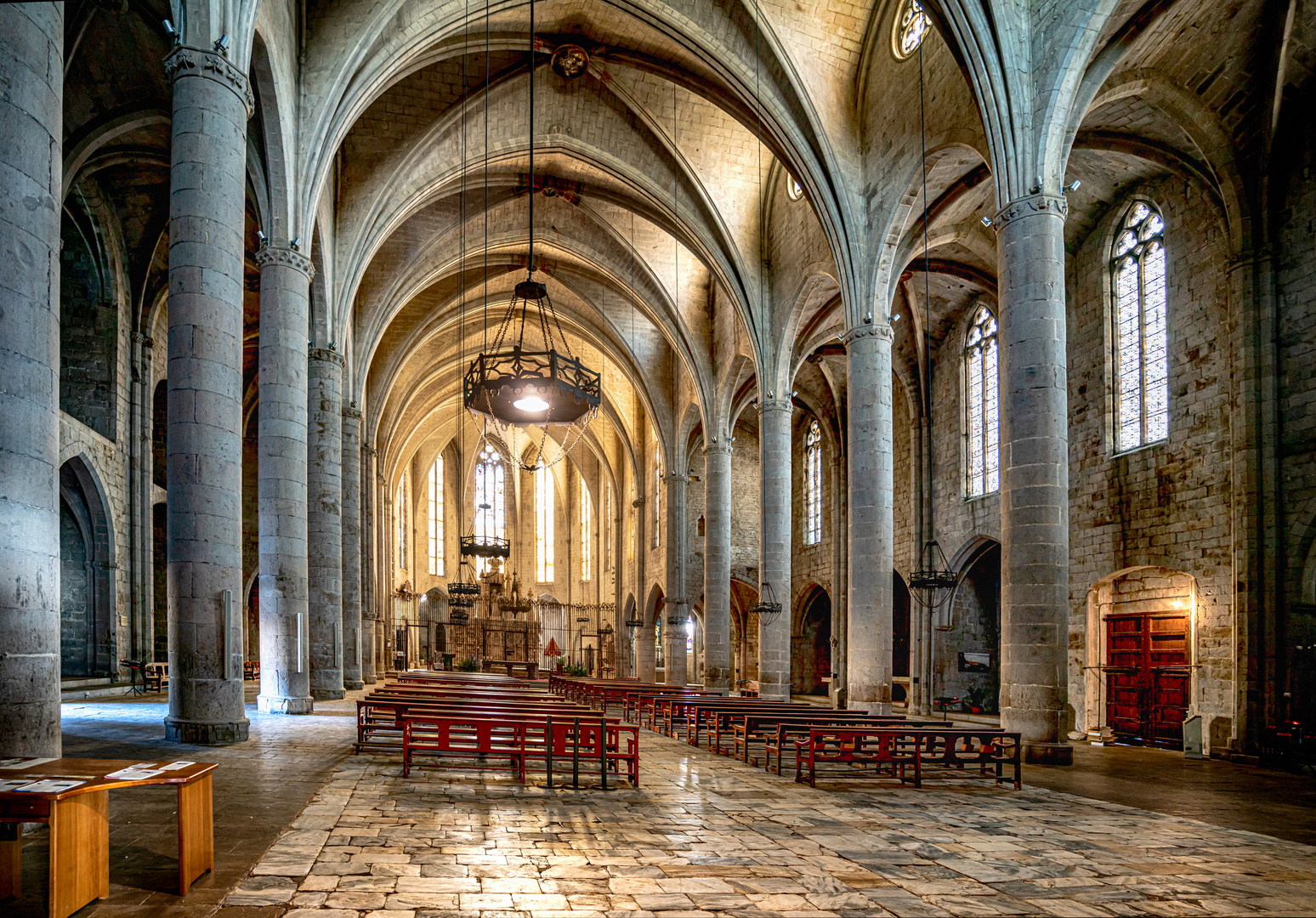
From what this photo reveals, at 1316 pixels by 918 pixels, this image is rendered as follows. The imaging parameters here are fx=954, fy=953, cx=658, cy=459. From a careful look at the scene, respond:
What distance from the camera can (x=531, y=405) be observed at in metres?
12.8

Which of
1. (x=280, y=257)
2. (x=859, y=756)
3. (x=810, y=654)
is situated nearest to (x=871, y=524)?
(x=859, y=756)

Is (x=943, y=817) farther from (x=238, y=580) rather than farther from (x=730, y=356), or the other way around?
(x=730, y=356)

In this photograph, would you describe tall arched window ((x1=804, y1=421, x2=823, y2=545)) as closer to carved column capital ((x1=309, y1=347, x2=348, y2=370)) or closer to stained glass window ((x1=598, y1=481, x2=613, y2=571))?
stained glass window ((x1=598, y1=481, x2=613, y2=571))

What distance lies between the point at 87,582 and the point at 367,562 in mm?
10821

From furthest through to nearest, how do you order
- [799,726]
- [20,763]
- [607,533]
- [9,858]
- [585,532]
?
[585,532], [607,533], [799,726], [20,763], [9,858]

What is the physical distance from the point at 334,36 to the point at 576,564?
121ft

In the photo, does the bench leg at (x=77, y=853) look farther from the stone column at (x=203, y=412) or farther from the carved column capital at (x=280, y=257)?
the carved column capital at (x=280, y=257)

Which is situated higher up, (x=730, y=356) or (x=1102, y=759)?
(x=730, y=356)

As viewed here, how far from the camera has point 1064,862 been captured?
6004 millimetres

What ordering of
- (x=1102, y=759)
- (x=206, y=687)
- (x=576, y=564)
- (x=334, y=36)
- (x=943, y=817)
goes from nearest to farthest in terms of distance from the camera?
(x=943, y=817) → (x=206, y=687) → (x=1102, y=759) → (x=334, y=36) → (x=576, y=564)

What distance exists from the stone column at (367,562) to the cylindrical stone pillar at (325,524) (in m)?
10.1

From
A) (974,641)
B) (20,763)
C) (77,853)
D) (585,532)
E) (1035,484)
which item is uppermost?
(1035,484)

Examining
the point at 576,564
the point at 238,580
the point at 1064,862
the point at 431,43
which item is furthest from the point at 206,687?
the point at 576,564

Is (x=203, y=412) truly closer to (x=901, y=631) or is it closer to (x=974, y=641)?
(x=974, y=641)
